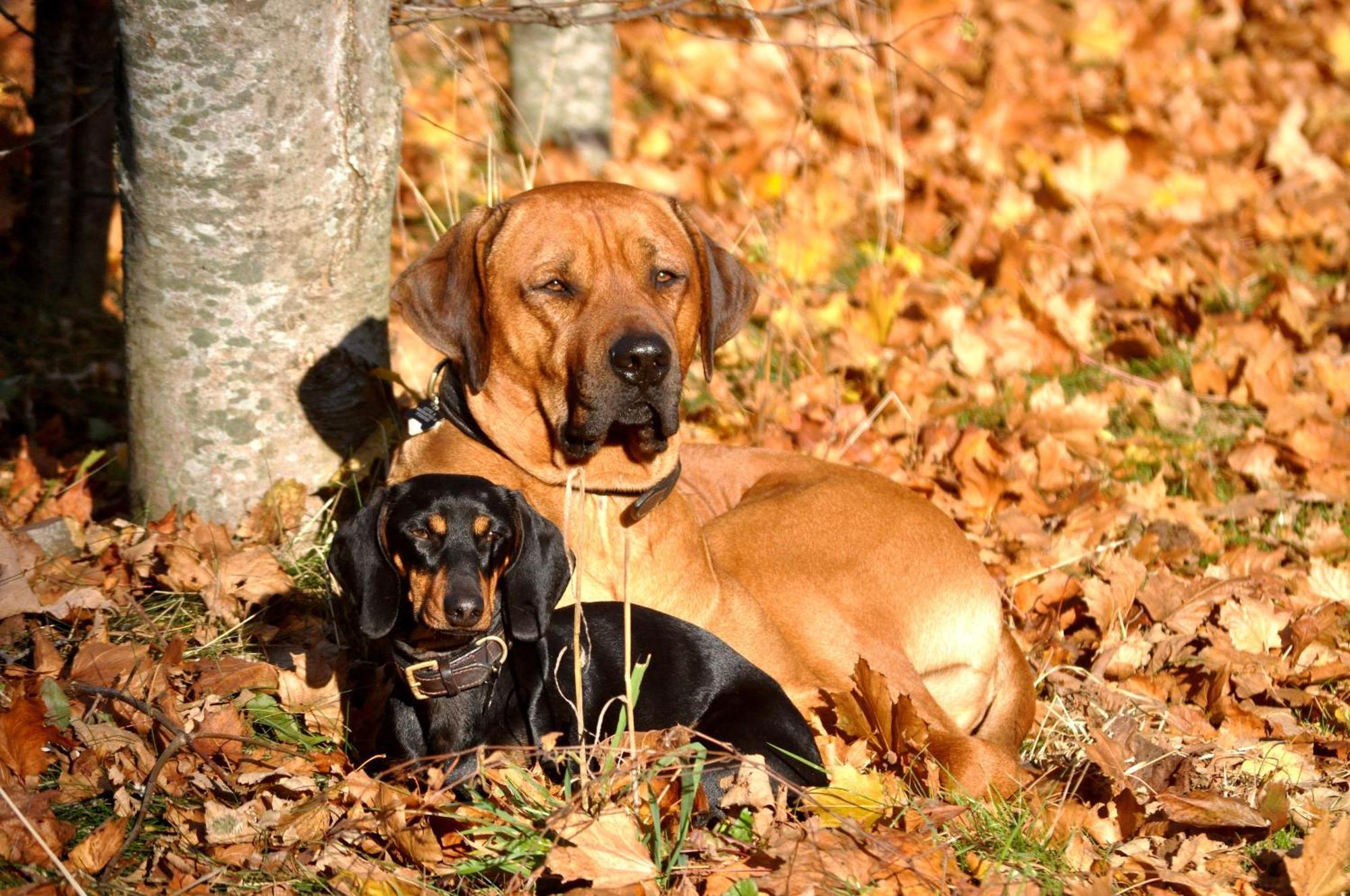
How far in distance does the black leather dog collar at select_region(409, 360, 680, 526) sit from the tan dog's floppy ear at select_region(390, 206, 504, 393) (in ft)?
0.20

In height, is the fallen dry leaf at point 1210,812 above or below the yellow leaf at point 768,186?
below

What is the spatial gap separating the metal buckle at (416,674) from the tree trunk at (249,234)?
1538 millimetres

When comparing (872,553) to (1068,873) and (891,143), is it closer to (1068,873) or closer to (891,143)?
(1068,873)

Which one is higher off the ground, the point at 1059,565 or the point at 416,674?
the point at 416,674

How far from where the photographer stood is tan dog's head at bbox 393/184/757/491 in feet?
12.7

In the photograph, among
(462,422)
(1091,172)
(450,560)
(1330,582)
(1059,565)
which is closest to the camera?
(450,560)

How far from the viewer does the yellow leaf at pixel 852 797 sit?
337 cm

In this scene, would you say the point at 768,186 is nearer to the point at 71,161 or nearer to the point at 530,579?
the point at 71,161

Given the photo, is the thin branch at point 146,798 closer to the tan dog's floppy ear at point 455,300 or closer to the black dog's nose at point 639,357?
the tan dog's floppy ear at point 455,300

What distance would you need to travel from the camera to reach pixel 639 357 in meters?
3.79

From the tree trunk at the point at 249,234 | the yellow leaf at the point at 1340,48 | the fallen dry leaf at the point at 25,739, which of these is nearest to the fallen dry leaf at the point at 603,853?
the fallen dry leaf at the point at 25,739

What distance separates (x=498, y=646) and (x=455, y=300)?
111 cm

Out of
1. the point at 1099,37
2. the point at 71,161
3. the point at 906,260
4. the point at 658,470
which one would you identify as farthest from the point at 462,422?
the point at 1099,37

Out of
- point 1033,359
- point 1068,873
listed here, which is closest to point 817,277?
point 1033,359
